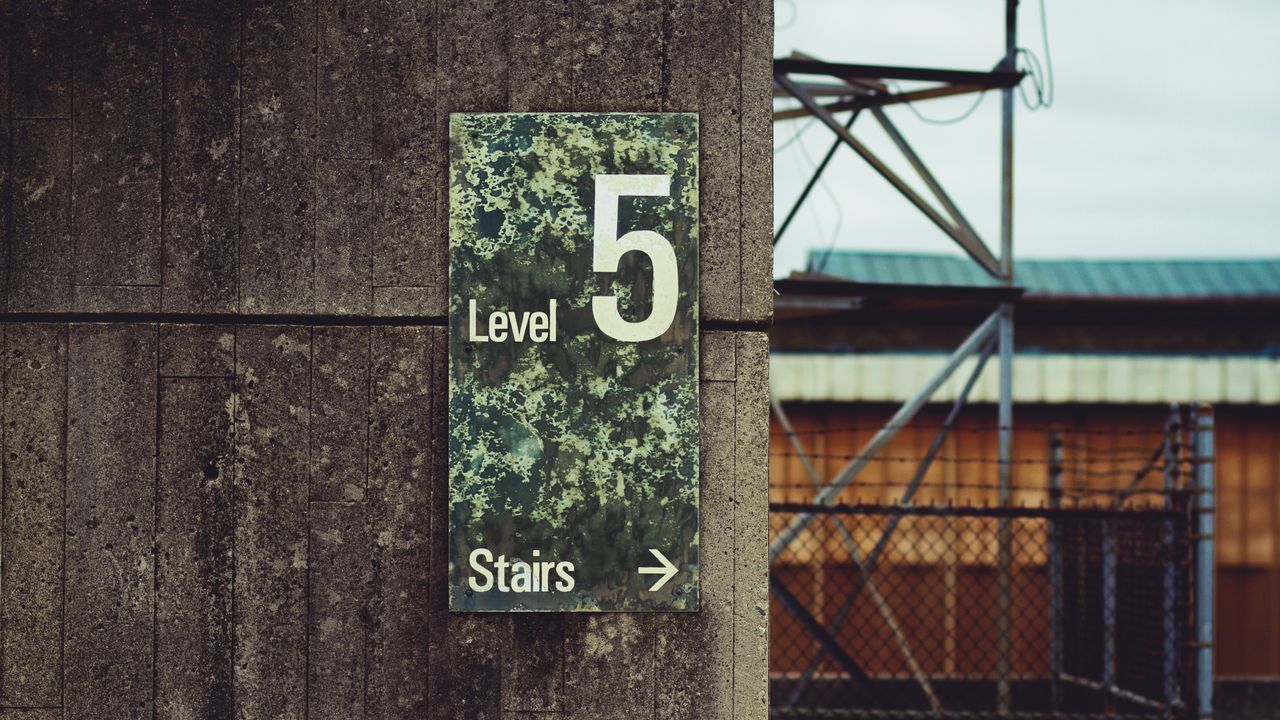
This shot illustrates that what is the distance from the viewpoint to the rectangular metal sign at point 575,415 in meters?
2.97

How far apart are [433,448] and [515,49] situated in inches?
47.8

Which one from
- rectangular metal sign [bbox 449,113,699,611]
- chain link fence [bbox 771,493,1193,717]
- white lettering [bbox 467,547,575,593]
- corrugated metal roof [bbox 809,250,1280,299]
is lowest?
chain link fence [bbox 771,493,1193,717]

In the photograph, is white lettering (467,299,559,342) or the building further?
the building

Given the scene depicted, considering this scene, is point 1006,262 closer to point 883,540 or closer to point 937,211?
point 937,211

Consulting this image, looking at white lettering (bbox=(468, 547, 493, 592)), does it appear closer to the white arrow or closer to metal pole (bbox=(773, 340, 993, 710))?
the white arrow

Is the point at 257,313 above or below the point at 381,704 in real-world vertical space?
above

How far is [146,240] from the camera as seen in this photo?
3029 millimetres

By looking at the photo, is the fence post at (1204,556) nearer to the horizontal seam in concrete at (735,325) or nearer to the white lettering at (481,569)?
the horizontal seam in concrete at (735,325)

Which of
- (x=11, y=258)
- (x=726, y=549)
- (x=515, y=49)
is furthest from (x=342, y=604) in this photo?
(x=515, y=49)

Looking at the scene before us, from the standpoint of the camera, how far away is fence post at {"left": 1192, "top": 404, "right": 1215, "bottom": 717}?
18.1 feet

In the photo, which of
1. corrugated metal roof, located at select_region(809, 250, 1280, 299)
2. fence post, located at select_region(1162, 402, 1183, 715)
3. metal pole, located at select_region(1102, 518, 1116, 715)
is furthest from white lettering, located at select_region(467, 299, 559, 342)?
corrugated metal roof, located at select_region(809, 250, 1280, 299)

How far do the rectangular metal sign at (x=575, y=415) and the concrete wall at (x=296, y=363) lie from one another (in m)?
0.08

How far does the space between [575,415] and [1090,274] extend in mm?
9994

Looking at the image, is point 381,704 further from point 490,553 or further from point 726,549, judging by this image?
point 726,549
